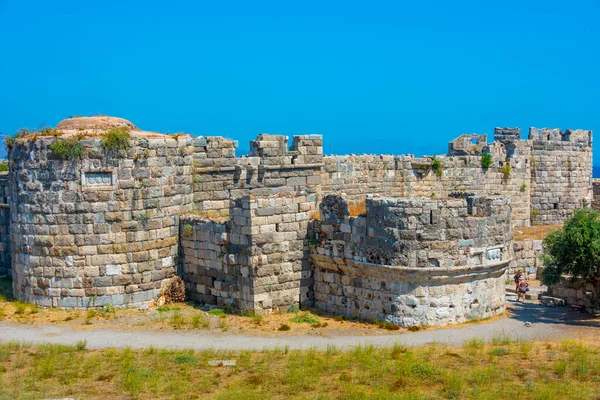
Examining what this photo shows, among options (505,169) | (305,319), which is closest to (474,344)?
(305,319)

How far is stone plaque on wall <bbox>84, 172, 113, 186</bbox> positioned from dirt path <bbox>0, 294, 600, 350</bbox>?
10.9 feet

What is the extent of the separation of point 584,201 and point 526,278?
11.3 meters

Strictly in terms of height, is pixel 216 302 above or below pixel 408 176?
below

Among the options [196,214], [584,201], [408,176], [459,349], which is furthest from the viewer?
[584,201]

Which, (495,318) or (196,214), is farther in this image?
(196,214)

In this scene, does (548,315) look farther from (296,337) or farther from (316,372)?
(316,372)

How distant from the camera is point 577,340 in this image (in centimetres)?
1622

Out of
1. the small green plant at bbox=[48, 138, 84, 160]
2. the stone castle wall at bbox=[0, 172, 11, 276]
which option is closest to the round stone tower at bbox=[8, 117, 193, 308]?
the small green plant at bbox=[48, 138, 84, 160]

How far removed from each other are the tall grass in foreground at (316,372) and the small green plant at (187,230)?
4.61 metres

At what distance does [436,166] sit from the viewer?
93.4 feet

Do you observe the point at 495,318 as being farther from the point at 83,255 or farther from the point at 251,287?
the point at 83,255

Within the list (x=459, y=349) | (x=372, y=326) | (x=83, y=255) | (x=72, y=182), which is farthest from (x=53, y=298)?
(x=459, y=349)

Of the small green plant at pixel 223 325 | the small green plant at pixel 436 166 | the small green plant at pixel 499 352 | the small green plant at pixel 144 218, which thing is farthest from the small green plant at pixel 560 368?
the small green plant at pixel 436 166

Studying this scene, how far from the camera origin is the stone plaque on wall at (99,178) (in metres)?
19.1
